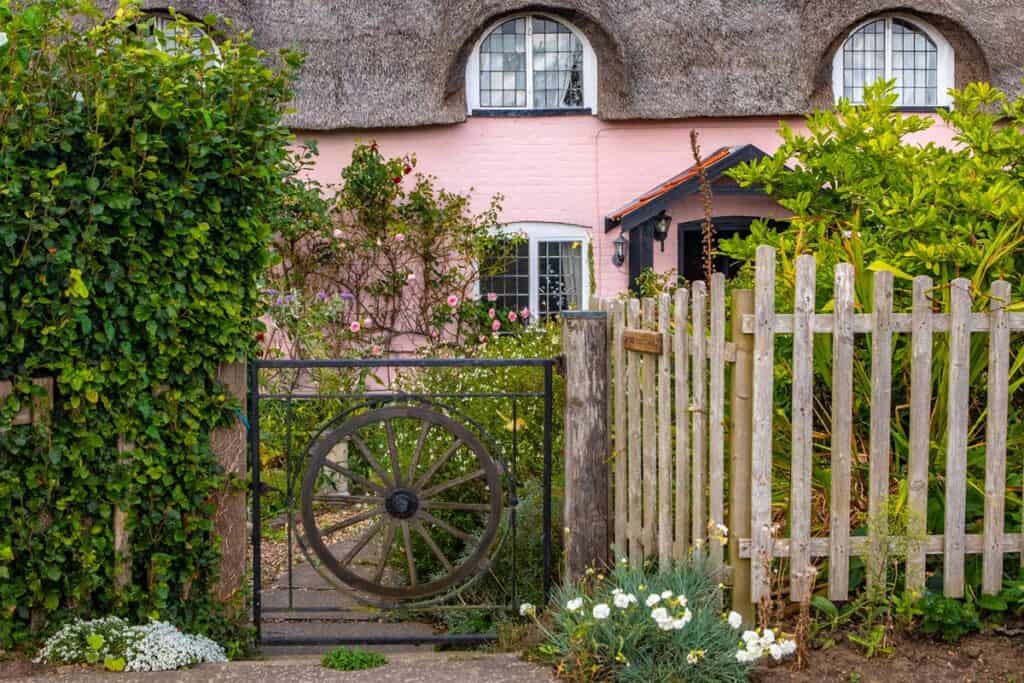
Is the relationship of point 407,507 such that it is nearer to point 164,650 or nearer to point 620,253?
point 164,650

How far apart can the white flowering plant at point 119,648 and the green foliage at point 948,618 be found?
2766mm

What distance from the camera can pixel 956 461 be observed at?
160 inches

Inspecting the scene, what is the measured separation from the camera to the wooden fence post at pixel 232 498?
4.68 metres

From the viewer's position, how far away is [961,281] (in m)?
3.99

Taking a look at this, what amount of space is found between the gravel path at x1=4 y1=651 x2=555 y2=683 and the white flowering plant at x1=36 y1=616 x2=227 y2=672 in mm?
65

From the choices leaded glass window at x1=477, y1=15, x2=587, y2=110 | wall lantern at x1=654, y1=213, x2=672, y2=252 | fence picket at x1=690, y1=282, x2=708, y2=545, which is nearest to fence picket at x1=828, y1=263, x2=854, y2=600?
fence picket at x1=690, y1=282, x2=708, y2=545

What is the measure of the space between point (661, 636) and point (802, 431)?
0.88 meters

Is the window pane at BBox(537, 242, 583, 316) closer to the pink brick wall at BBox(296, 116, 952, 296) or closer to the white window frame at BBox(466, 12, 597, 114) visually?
the pink brick wall at BBox(296, 116, 952, 296)

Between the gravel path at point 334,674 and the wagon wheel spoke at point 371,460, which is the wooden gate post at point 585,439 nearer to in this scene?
the gravel path at point 334,674

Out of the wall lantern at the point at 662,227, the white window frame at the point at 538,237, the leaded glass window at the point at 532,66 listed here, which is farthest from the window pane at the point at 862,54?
the white window frame at the point at 538,237

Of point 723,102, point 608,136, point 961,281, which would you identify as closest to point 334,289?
point 608,136

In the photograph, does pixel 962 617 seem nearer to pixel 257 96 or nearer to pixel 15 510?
pixel 257 96

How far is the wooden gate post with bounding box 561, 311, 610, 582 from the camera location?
4.81m

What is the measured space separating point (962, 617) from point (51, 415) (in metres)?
3.51
